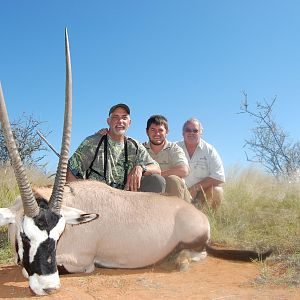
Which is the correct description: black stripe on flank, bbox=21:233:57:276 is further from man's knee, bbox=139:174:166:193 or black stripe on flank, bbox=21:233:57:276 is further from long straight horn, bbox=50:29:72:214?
man's knee, bbox=139:174:166:193

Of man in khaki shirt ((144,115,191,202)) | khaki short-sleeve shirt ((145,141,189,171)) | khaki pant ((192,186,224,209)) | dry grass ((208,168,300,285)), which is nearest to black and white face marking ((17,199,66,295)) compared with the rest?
dry grass ((208,168,300,285))

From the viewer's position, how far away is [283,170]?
1328cm

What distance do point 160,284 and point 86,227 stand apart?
89cm

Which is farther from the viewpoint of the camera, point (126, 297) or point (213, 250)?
point (213, 250)

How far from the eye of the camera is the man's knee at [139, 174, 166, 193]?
6102mm

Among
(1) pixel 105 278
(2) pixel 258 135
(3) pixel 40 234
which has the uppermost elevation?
(2) pixel 258 135

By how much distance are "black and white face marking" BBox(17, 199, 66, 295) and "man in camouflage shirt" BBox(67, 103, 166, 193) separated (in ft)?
7.07

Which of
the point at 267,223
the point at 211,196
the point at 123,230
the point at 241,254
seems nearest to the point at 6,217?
the point at 123,230

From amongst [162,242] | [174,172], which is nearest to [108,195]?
[162,242]

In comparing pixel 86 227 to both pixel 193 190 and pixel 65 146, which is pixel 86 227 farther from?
pixel 193 190

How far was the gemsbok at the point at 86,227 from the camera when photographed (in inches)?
148

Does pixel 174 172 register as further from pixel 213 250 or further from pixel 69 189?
pixel 69 189

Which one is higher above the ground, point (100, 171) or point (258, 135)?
point (258, 135)

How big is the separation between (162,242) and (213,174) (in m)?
3.37
